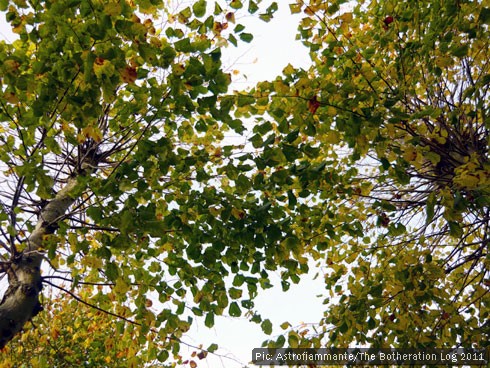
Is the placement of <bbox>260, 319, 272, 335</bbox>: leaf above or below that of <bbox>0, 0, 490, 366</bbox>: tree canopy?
below

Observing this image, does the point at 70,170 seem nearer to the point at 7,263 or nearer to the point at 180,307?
the point at 7,263

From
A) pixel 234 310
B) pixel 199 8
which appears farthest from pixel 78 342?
pixel 199 8

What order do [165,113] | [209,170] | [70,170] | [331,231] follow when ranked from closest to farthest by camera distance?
[165,113]
[331,231]
[70,170]
[209,170]

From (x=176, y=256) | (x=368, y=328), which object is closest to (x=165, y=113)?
(x=176, y=256)

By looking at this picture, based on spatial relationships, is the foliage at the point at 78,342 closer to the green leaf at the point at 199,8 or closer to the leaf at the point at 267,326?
the leaf at the point at 267,326

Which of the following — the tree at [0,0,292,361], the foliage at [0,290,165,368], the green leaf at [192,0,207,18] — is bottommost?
the foliage at [0,290,165,368]

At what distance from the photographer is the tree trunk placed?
11.2 feet

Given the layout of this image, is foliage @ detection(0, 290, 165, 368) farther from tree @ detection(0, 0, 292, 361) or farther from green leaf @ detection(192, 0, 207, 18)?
green leaf @ detection(192, 0, 207, 18)

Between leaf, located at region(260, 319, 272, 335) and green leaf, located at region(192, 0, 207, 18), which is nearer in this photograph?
green leaf, located at region(192, 0, 207, 18)

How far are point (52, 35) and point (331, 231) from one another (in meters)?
2.90

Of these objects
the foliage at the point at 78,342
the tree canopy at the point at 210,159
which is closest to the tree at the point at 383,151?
the tree canopy at the point at 210,159

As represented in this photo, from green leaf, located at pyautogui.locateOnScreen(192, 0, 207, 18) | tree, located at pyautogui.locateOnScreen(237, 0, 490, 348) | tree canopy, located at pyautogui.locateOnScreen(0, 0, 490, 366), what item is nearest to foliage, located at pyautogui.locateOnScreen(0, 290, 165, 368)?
tree canopy, located at pyautogui.locateOnScreen(0, 0, 490, 366)

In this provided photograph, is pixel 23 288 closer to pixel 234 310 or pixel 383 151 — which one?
pixel 234 310

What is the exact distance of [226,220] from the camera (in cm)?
308
